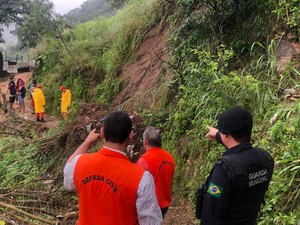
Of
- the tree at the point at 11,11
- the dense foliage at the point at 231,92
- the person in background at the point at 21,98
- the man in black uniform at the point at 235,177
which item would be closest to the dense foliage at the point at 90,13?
the tree at the point at 11,11

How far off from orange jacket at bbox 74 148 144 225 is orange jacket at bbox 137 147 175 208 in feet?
4.58

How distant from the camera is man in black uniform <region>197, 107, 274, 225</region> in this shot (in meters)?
2.53

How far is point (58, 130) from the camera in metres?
Answer: 9.99

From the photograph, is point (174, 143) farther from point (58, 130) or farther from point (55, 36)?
point (55, 36)

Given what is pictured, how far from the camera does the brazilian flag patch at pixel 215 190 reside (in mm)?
2535

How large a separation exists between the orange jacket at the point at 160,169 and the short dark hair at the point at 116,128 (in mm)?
1437

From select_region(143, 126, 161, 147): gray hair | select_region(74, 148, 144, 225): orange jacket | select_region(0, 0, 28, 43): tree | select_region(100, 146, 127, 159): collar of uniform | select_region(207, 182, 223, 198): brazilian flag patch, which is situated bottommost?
select_region(143, 126, 161, 147): gray hair

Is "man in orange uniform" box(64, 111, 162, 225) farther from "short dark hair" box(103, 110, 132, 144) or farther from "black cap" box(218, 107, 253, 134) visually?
"black cap" box(218, 107, 253, 134)

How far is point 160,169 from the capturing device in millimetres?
3949

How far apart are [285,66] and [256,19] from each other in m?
1.57

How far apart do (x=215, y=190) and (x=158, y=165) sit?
1.43 m

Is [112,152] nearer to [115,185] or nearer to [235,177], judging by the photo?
[115,185]

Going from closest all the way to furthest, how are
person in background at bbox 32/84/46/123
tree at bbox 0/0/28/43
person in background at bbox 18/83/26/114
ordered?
person in background at bbox 32/84/46/123
person in background at bbox 18/83/26/114
tree at bbox 0/0/28/43

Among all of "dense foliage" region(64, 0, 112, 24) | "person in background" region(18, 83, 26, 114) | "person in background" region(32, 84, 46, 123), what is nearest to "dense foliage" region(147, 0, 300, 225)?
"person in background" region(32, 84, 46, 123)
